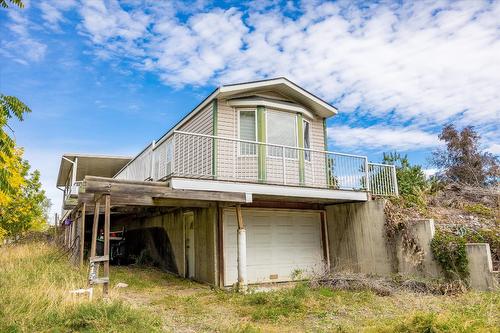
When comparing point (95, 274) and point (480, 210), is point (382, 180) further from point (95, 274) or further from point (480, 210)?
point (95, 274)

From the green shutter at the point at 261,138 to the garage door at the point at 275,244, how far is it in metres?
1.25

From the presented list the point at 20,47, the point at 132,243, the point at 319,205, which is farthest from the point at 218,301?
the point at 132,243

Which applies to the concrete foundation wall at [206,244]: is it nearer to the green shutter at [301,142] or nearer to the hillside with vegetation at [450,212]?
the green shutter at [301,142]

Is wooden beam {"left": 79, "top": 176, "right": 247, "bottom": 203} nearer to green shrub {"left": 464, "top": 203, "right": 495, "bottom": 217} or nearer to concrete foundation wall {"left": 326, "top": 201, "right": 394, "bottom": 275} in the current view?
concrete foundation wall {"left": 326, "top": 201, "right": 394, "bottom": 275}

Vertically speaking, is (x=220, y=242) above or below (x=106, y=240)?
below

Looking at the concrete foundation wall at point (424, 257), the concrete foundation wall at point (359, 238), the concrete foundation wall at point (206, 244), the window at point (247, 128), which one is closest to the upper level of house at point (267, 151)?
the window at point (247, 128)

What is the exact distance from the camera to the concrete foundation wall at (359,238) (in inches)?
419

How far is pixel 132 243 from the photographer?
692 inches

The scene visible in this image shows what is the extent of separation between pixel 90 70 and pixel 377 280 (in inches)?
434

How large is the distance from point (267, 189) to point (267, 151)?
2022 mm

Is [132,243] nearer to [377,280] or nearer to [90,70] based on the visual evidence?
[90,70]

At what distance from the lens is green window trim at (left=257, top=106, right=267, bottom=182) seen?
1131 cm

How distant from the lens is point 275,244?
11625mm

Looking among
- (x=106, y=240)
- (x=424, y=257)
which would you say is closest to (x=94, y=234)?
(x=106, y=240)
